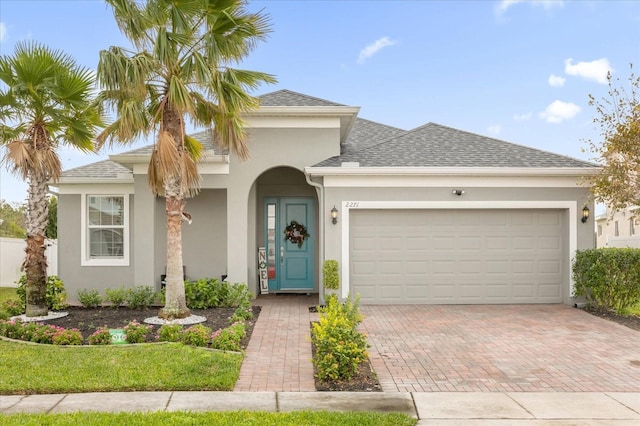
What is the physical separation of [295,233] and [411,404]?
30.5ft

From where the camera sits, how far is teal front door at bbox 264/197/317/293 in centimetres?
1479

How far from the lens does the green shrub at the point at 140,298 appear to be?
11.9 meters

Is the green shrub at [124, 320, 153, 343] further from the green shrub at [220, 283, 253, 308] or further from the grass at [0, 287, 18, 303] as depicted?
the grass at [0, 287, 18, 303]

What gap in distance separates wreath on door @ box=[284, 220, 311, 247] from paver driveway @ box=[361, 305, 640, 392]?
364 cm

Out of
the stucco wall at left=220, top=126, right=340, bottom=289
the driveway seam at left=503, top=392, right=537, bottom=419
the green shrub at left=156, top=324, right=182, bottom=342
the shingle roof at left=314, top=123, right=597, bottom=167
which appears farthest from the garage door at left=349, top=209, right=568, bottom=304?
the driveway seam at left=503, top=392, right=537, bottom=419

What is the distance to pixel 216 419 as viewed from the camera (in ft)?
16.8

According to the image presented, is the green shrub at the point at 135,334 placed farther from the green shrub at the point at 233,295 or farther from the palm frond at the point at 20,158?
the palm frond at the point at 20,158

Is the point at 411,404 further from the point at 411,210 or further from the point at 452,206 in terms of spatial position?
the point at 452,206

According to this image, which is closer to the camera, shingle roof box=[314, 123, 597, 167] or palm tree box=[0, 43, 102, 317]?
palm tree box=[0, 43, 102, 317]

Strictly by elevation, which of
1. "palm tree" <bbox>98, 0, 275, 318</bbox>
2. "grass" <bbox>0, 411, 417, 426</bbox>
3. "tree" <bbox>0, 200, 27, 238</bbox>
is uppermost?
"palm tree" <bbox>98, 0, 275, 318</bbox>

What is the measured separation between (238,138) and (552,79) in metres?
12.4

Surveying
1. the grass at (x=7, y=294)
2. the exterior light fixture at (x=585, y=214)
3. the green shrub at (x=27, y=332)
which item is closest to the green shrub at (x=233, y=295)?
the green shrub at (x=27, y=332)

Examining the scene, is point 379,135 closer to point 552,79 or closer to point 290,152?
point 290,152

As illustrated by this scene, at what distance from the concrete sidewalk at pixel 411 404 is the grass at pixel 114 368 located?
7.6 inches
